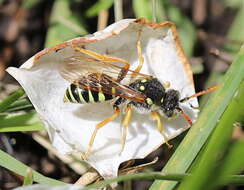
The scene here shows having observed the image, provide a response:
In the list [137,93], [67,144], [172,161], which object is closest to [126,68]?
[137,93]

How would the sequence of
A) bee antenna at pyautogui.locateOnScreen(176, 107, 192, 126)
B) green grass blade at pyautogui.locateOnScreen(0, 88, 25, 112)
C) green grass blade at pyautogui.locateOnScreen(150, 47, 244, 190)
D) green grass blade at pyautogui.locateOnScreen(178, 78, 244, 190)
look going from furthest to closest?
bee antenna at pyautogui.locateOnScreen(176, 107, 192, 126)
green grass blade at pyautogui.locateOnScreen(0, 88, 25, 112)
green grass blade at pyautogui.locateOnScreen(150, 47, 244, 190)
green grass blade at pyautogui.locateOnScreen(178, 78, 244, 190)

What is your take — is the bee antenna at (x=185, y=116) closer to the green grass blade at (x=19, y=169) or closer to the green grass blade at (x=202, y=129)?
the green grass blade at (x=202, y=129)

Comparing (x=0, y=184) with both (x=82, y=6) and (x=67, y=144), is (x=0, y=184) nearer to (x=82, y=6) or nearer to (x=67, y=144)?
(x=67, y=144)

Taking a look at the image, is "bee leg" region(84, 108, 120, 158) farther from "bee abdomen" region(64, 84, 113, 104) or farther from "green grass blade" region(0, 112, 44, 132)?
"green grass blade" region(0, 112, 44, 132)

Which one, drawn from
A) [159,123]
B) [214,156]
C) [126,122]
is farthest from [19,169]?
[214,156]

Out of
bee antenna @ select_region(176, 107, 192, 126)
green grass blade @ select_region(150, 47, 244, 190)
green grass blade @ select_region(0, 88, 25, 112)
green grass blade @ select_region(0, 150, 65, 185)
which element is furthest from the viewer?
bee antenna @ select_region(176, 107, 192, 126)

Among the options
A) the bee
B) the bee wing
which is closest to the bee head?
the bee
